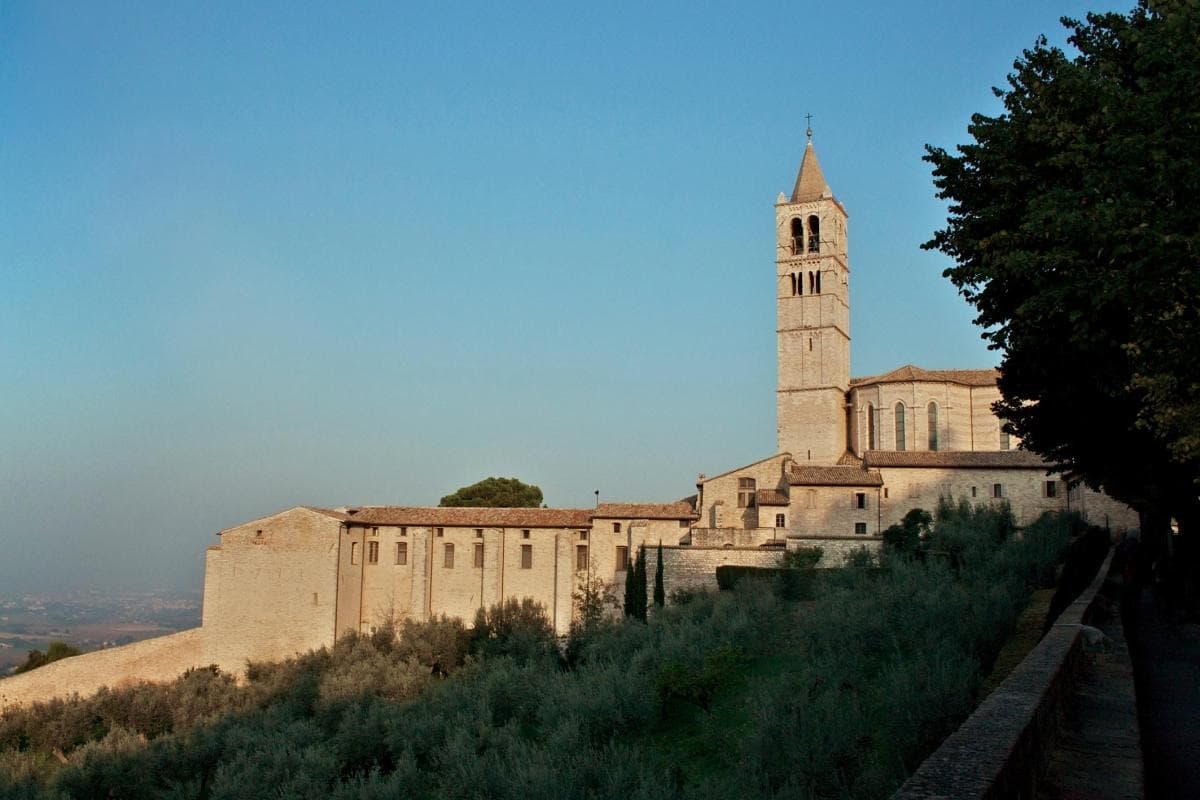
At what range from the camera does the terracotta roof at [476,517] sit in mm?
43750

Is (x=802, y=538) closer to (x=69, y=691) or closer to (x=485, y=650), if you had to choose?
(x=485, y=650)

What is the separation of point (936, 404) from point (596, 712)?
41651 mm

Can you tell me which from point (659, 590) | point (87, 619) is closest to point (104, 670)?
point (659, 590)

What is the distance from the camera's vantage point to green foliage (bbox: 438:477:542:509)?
6250 cm

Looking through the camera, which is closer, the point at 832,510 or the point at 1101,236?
the point at 1101,236

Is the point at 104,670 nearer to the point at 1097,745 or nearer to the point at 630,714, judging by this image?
the point at 630,714

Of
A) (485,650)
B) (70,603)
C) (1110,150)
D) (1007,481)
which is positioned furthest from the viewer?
Result: (70,603)

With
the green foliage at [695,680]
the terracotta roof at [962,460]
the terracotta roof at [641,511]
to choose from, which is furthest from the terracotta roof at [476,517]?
the green foliage at [695,680]

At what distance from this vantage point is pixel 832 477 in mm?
41656

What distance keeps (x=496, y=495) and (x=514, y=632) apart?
2890 centimetres

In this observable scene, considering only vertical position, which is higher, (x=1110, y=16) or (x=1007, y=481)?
(x=1110, y=16)

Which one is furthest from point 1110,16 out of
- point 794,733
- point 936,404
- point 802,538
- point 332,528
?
point 936,404

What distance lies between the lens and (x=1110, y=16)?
14727mm

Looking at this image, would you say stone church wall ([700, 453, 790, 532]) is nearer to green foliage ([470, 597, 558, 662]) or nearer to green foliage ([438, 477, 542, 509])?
green foliage ([470, 597, 558, 662])
